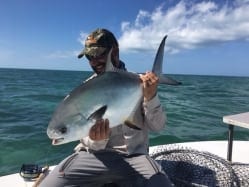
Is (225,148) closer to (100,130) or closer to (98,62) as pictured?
(98,62)

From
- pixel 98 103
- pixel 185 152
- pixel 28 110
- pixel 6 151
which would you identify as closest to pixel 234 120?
pixel 185 152

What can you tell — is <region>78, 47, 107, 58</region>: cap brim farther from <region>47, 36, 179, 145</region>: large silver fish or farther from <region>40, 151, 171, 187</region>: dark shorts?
<region>40, 151, 171, 187</region>: dark shorts

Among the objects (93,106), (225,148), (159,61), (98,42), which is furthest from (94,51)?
(225,148)

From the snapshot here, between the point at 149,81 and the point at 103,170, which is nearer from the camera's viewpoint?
the point at 149,81

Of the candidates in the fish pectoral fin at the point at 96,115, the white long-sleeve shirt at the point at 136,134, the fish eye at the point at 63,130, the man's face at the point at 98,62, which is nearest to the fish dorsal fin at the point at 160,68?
the white long-sleeve shirt at the point at 136,134

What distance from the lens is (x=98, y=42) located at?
10.3ft

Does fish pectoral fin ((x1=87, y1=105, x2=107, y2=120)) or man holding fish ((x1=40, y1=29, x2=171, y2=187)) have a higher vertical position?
fish pectoral fin ((x1=87, y1=105, x2=107, y2=120))

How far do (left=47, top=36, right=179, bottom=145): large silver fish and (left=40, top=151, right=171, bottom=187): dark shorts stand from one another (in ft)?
2.30

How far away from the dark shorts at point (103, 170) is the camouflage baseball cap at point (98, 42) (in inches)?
35.0

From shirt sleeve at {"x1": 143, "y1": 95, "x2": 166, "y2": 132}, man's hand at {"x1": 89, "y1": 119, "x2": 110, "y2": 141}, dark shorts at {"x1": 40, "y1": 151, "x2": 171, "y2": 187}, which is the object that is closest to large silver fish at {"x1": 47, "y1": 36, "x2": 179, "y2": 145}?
man's hand at {"x1": 89, "y1": 119, "x2": 110, "y2": 141}

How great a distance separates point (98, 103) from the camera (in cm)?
235

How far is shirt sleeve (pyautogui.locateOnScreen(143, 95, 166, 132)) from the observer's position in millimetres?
3018

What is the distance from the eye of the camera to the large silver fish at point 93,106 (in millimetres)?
2293

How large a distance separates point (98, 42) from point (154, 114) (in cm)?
78
